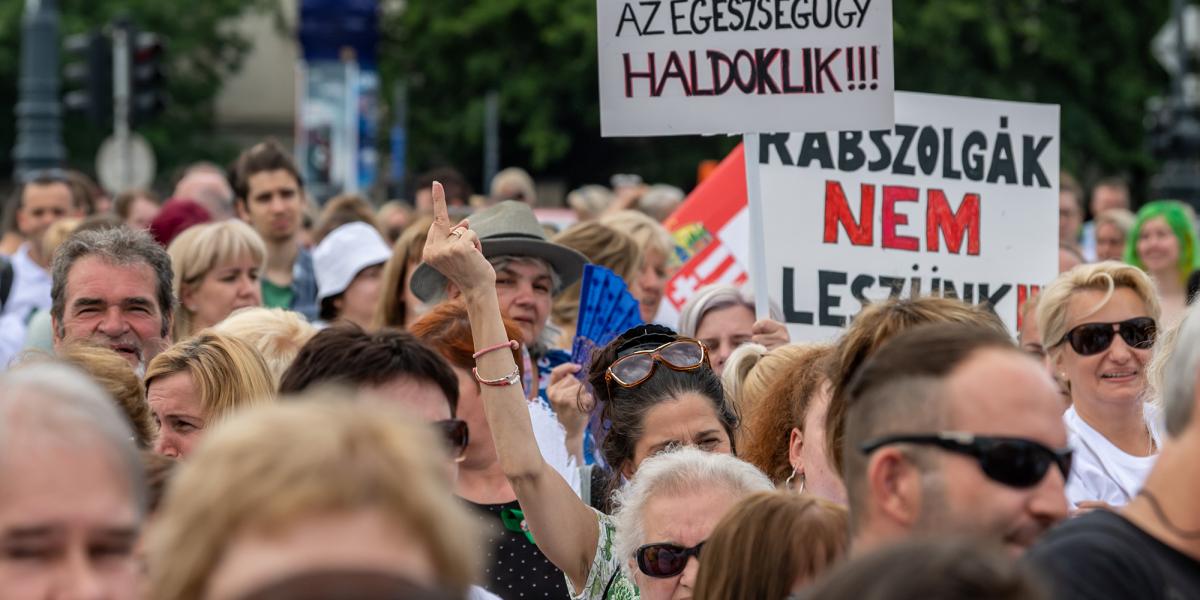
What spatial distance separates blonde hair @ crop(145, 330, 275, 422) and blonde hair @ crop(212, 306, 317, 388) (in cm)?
62

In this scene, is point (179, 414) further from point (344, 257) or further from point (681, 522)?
point (344, 257)

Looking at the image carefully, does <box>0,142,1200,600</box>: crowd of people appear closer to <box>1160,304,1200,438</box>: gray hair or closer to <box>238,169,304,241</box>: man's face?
<box>1160,304,1200,438</box>: gray hair

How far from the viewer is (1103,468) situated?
5383 mm

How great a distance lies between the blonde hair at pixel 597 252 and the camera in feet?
25.0

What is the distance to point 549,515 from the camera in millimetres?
4375

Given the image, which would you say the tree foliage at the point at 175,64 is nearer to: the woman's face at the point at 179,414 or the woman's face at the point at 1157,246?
the woman's face at the point at 1157,246

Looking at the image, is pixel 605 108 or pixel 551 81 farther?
pixel 551 81

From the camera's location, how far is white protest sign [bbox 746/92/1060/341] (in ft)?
22.6

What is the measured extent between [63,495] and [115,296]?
3.38m

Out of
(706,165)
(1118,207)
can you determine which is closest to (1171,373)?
(706,165)

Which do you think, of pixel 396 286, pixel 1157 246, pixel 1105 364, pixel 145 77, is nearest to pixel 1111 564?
pixel 1105 364

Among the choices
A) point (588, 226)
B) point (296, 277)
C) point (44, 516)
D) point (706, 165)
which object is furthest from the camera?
point (706, 165)

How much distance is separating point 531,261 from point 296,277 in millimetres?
2565

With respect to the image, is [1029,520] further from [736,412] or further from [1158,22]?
[1158,22]
